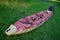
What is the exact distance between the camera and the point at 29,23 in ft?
3.55

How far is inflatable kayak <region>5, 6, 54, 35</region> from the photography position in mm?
1021

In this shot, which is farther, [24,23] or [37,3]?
[37,3]

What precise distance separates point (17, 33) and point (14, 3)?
0.28 m

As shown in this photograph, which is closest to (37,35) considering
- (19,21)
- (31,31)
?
(31,31)

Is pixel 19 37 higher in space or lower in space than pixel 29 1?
lower

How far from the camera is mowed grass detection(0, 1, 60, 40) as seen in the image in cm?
105

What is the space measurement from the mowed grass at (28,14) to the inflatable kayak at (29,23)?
0.02 m

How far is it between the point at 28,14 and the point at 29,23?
0.29ft

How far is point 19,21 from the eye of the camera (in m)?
→ 1.09

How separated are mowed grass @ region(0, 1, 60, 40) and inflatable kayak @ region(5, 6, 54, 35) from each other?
1.0 inches

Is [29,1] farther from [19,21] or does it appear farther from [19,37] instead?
[19,37]

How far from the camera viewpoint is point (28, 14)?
1146mm

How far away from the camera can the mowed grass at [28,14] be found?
1.05 m

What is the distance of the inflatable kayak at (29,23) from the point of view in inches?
40.2
